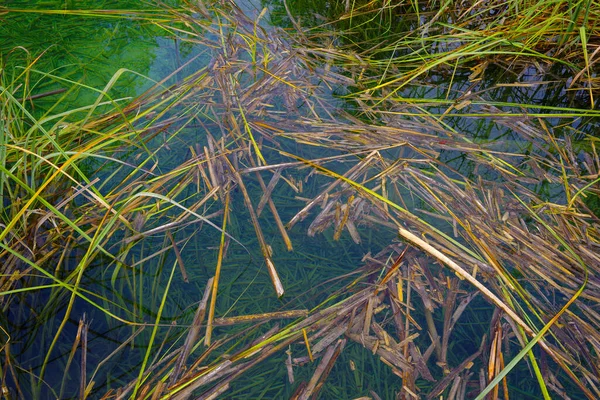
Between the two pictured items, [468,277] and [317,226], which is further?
[317,226]

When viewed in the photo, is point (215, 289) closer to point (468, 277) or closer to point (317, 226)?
point (317, 226)

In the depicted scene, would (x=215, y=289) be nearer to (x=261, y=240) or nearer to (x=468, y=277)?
(x=261, y=240)

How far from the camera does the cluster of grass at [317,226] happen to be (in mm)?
1229

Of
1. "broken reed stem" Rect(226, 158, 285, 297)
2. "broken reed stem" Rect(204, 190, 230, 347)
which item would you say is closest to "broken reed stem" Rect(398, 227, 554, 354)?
"broken reed stem" Rect(226, 158, 285, 297)

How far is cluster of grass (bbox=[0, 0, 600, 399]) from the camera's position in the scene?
1.23 m

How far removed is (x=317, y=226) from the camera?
1.56m

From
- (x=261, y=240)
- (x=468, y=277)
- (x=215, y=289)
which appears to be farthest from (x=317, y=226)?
(x=468, y=277)

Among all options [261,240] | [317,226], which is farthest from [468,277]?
[261,240]

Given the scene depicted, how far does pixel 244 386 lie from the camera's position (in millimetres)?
1200

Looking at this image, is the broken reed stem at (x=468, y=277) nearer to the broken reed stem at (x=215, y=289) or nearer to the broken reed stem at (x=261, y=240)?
the broken reed stem at (x=261, y=240)

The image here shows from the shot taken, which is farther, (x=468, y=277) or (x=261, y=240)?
(x=261, y=240)

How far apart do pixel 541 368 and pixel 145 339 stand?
115 centimetres

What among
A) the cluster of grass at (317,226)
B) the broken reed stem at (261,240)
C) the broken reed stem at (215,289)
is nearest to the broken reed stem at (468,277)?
the cluster of grass at (317,226)

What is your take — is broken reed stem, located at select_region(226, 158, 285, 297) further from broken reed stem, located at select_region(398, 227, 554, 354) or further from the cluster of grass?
broken reed stem, located at select_region(398, 227, 554, 354)
